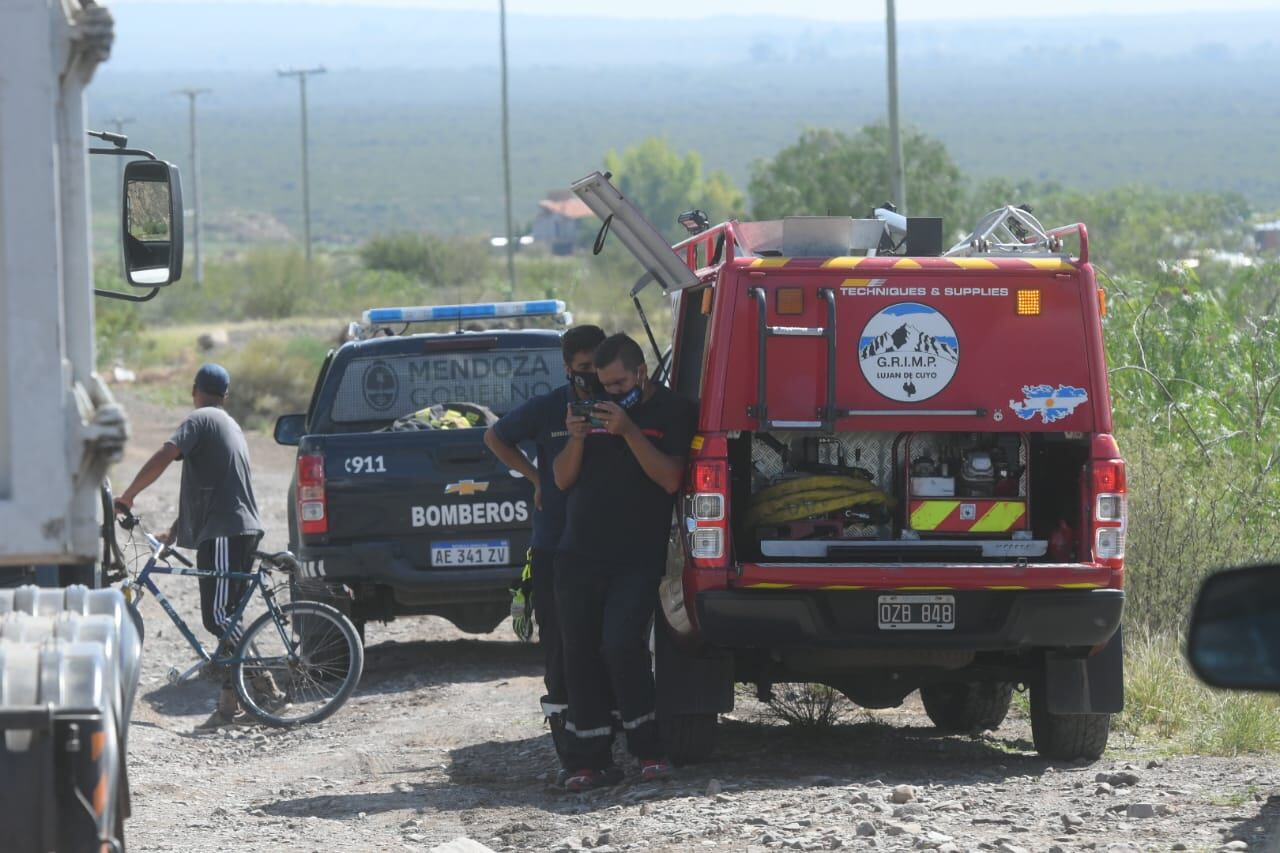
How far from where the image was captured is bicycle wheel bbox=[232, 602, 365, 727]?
9.66 m

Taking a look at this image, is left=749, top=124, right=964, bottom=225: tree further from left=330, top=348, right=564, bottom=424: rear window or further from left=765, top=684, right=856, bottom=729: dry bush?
left=765, top=684, right=856, bottom=729: dry bush

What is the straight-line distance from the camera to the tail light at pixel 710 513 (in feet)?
24.1

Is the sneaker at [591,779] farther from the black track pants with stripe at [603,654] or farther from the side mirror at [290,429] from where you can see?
the side mirror at [290,429]

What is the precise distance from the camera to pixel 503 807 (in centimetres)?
745

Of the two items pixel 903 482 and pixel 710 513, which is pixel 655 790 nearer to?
pixel 710 513

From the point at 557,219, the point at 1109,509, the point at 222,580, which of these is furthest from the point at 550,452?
the point at 557,219

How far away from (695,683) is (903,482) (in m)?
1.19

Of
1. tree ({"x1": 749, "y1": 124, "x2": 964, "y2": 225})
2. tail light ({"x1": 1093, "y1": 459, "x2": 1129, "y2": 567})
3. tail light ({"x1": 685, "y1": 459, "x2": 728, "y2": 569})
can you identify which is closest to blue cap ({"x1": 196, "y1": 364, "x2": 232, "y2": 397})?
tail light ({"x1": 685, "y1": 459, "x2": 728, "y2": 569})

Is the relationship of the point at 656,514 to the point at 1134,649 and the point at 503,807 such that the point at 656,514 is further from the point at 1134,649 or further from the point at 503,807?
the point at 1134,649

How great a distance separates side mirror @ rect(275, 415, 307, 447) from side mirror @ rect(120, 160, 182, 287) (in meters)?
4.52

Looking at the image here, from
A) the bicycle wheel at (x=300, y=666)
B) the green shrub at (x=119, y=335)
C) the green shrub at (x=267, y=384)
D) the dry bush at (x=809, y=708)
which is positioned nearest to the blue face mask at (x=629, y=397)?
the dry bush at (x=809, y=708)

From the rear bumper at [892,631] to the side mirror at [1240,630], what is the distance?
440 centimetres

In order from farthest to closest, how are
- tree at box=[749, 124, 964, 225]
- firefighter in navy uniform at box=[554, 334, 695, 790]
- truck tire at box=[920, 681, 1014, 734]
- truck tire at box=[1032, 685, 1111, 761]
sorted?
tree at box=[749, 124, 964, 225], truck tire at box=[920, 681, 1014, 734], truck tire at box=[1032, 685, 1111, 761], firefighter in navy uniform at box=[554, 334, 695, 790]

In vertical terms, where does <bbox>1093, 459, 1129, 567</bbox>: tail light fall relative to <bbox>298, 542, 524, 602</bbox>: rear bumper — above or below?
above
